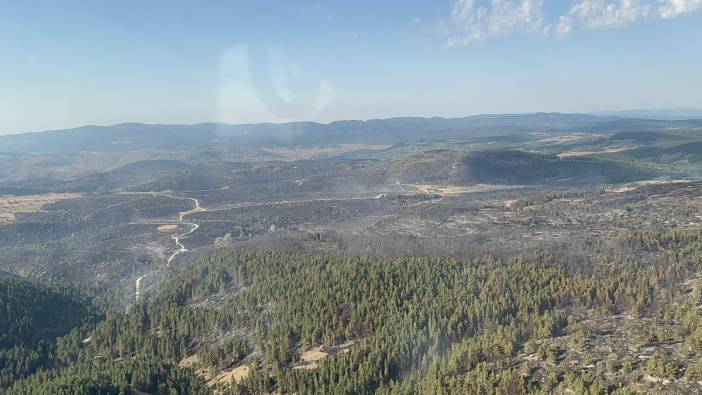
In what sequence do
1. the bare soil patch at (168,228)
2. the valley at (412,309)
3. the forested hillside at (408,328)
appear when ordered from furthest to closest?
1. the bare soil patch at (168,228)
2. the valley at (412,309)
3. the forested hillside at (408,328)

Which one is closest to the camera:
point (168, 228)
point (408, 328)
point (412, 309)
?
point (408, 328)

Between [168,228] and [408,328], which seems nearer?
[408,328]

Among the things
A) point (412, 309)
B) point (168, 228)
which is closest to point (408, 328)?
point (412, 309)

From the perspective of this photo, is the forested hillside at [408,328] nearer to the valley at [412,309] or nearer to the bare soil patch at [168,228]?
the valley at [412,309]

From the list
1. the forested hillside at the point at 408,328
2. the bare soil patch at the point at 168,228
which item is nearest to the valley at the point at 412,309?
the forested hillside at the point at 408,328

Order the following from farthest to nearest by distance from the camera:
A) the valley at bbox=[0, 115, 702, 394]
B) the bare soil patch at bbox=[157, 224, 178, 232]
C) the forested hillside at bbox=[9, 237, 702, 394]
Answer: the bare soil patch at bbox=[157, 224, 178, 232], the valley at bbox=[0, 115, 702, 394], the forested hillside at bbox=[9, 237, 702, 394]

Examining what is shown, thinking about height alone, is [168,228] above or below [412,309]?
below

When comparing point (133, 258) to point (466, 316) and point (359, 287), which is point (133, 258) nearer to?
point (359, 287)

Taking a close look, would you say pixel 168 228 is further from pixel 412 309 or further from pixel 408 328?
pixel 408 328

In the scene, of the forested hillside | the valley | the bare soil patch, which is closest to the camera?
the forested hillside

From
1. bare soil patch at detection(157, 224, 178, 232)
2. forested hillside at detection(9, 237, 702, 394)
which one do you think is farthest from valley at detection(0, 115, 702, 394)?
bare soil patch at detection(157, 224, 178, 232)

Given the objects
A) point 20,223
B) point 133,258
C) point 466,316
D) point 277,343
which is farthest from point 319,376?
point 20,223

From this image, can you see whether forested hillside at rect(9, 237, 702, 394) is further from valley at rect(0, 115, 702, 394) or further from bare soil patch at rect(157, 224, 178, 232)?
bare soil patch at rect(157, 224, 178, 232)
